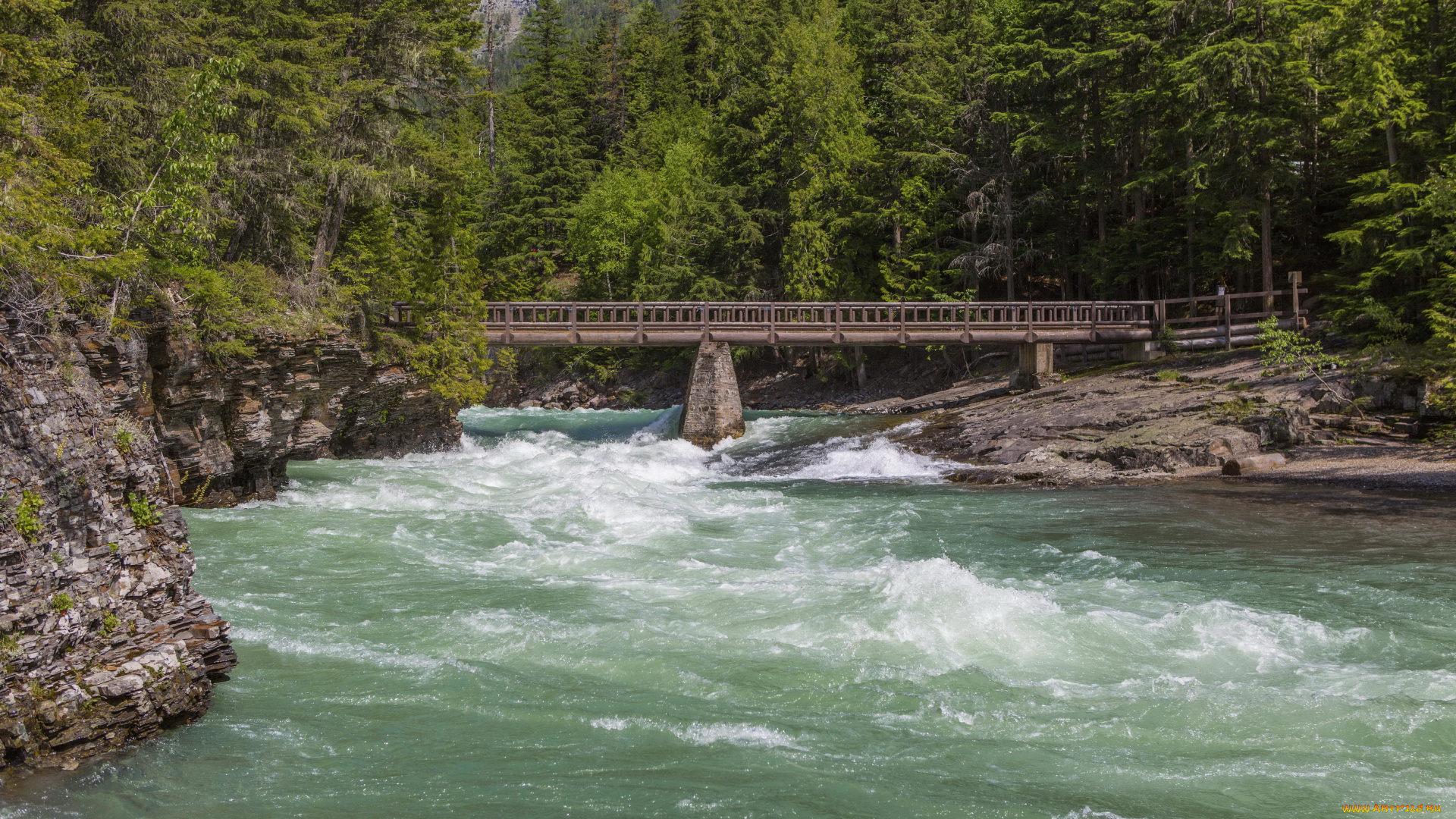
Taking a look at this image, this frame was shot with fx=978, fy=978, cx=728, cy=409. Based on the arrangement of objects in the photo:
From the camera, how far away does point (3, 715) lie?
602cm

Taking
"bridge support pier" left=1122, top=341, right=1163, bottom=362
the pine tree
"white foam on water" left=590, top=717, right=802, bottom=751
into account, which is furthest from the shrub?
the pine tree

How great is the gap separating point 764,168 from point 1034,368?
19195 millimetres

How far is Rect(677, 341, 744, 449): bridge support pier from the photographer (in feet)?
97.6

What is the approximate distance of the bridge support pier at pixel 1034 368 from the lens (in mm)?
30500

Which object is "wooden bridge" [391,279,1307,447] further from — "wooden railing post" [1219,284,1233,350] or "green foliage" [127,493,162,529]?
"green foliage" [127,493,162,529]

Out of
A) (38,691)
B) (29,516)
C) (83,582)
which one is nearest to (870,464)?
(83,582)

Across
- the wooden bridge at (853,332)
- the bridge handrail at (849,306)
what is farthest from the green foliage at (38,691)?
the wooden bridge at (853,332)

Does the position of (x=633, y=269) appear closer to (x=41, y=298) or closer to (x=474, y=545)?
(x=474, y=545)

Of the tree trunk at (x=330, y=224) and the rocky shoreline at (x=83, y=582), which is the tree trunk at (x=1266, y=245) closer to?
the tree trunk at (x=330, y=224)

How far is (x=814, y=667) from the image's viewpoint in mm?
8789

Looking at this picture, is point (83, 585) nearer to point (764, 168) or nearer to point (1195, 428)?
point (1195, 428)

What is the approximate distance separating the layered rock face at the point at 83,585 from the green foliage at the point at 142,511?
1 centimetres

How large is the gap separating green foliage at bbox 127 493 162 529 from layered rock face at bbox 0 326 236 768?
12mm

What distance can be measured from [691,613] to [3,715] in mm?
6013
